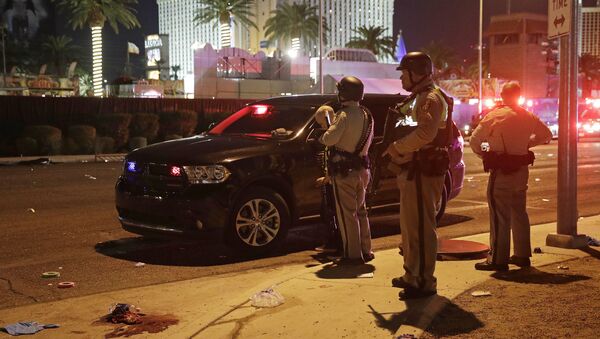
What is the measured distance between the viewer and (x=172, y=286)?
699cm

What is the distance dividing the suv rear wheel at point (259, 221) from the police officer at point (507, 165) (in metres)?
2.43

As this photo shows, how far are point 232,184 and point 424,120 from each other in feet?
9.94

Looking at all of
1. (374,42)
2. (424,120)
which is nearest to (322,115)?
(424,120)

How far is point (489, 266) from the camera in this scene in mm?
6855

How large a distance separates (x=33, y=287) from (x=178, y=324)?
6.72 ft

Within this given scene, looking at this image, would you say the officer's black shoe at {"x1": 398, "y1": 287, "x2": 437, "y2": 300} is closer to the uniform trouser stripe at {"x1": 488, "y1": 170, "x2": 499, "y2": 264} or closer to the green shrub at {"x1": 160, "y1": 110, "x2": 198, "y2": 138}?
the uniform trouser stripe at {"x1": 488, "y1": 170, "x2": 499, "y2": 264}

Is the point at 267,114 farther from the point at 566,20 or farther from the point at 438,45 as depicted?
the point at 438,45

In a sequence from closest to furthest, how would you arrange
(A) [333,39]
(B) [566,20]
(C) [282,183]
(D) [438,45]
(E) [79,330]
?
(E) [79,330], (B) [566,20], (C) [282,183], (D) [438,45], (A) [333,39]

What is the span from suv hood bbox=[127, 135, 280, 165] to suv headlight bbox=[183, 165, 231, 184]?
0.06m

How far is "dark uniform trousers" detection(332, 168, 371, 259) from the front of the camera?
7172 millimetres

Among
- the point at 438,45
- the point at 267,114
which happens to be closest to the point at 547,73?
the point at 438,45

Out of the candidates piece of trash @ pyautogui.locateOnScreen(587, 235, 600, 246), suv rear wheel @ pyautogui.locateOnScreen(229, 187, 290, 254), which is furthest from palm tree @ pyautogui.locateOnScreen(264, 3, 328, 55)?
piece of trash @ pyautogui.locateOnScreen(587, 235, 600, 246)

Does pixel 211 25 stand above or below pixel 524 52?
above

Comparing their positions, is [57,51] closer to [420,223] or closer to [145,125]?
[145,125]
